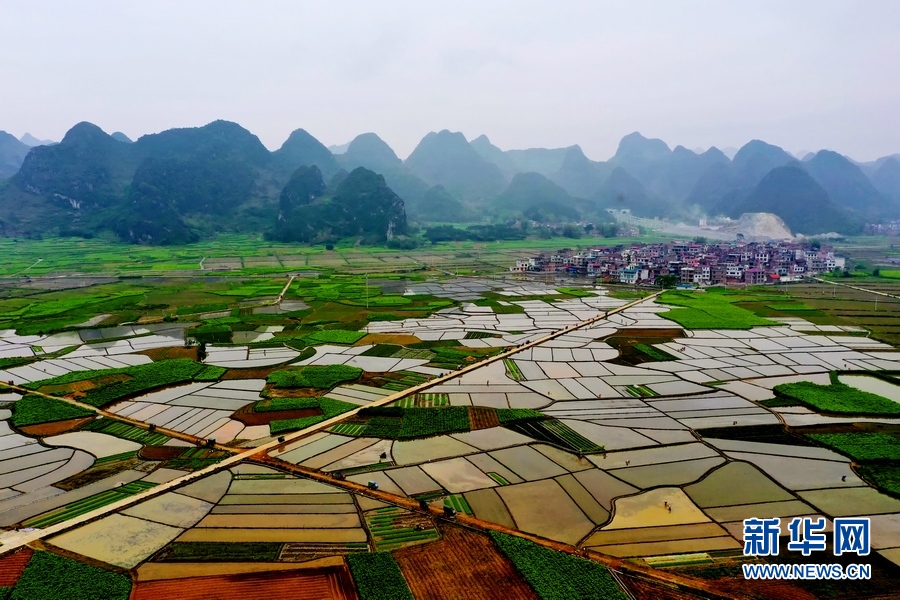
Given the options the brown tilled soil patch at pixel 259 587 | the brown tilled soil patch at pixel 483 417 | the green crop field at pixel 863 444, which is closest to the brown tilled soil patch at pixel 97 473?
the brown tilled soil patch at pixel 259 587

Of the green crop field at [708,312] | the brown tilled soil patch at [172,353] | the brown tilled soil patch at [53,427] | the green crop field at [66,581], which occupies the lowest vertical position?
the green crop field at [66,581]

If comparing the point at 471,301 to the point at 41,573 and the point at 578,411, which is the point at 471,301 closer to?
the point at 578,411

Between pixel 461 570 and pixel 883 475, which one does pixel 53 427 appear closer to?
pixel 461 570

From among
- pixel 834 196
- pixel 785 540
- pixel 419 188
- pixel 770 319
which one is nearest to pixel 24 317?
pixel 785 540

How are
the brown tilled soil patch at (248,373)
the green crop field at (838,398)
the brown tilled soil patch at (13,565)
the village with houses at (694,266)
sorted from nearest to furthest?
the brown tilled soil patch at (13,565) < the green crop field at (838,398) < the brown tilled soil patch at (248,373) < the village with houses at (694,266)

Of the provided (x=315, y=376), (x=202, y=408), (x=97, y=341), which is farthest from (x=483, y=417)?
(x=97, y=341)

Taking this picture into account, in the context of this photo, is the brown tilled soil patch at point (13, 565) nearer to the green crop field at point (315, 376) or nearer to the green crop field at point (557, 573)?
the green crop field at point (557, 573)
